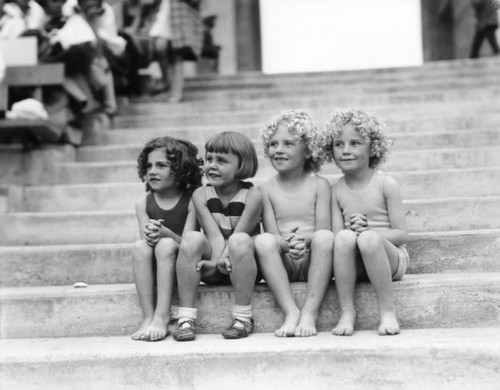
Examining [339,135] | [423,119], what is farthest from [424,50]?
[339,135]

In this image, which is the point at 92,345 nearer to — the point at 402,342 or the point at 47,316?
the point at 47,316

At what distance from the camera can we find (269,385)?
2377 mm

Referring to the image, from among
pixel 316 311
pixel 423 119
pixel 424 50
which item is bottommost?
pixel 316 311

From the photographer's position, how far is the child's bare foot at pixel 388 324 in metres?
2.55

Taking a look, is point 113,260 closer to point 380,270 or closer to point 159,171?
point 159,171

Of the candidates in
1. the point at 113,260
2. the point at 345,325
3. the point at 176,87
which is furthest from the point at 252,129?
the point at 345,325

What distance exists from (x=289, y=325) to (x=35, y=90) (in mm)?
2919

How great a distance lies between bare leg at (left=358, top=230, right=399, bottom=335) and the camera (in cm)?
262

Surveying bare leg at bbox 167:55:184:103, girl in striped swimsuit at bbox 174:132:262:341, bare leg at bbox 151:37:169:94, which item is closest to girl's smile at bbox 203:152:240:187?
girl in striped swimsuit at bbox 174:132:262:341

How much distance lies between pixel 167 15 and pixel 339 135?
4.25 meters

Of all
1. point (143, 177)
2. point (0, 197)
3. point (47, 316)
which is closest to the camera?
point (47, 316)

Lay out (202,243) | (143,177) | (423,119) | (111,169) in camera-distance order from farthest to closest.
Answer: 1. (423,119)
2. (111,169)
3. (143,177)
4. (202,243)

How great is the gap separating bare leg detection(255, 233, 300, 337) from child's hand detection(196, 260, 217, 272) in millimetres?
197

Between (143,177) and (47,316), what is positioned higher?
(143,177)
